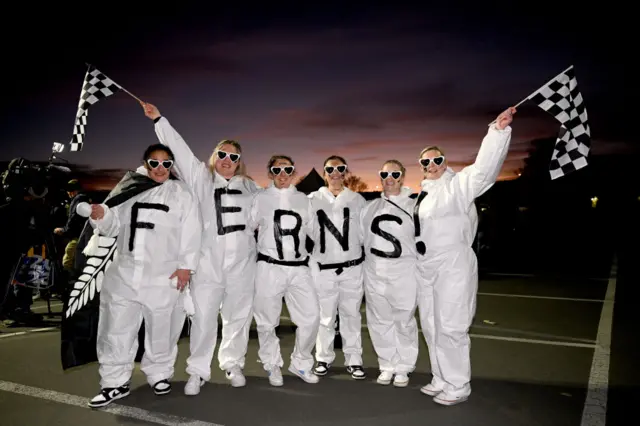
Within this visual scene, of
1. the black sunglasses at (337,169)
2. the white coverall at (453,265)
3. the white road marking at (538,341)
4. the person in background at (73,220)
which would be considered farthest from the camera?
the person in background at (73,220)

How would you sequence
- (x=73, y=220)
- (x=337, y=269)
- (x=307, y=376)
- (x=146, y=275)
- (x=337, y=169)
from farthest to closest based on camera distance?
(x=73, y=220) < (x=337, y=169) < (x=337, y=269) < (x=307, y=376) < (x=146, y=275)

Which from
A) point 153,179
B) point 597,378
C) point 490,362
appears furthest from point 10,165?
point 597,378

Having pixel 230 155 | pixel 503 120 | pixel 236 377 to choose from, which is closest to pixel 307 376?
pixel 236 377

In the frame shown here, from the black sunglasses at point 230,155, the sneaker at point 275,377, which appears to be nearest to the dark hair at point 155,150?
the black sunglasses at point 230,155

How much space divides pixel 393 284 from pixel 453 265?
70 centimetres

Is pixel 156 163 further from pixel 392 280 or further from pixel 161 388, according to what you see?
pixel 392 280

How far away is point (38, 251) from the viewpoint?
24.8 feet

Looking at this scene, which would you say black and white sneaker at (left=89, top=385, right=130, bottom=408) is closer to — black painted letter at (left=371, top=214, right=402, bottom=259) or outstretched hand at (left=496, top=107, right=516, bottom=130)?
black painted letter at (left=371, top=214, right=402, bottom=259)

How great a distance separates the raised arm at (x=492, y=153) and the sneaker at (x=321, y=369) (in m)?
2.47

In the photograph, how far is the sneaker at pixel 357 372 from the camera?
16.0 ft

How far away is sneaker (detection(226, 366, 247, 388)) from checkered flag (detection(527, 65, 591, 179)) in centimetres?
376

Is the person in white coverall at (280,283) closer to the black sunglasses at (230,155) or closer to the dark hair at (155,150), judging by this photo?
the black sunglasses at (230,155)

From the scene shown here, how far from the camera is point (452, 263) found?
431cm

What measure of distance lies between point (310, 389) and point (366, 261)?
4.71ft
